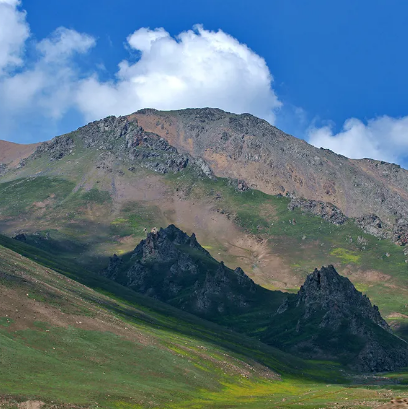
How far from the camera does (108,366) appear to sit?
127 metres

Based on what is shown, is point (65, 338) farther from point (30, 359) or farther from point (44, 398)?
point (44, 398)

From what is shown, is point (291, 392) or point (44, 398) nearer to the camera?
point (44, 398)

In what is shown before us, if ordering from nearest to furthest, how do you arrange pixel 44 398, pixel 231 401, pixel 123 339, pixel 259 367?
pixel 44 398 → pixel 231 401 → pixel 123 339 → pixel 259 367

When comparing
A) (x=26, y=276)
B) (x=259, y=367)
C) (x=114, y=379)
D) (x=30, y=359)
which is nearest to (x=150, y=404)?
(x=114, y=379)

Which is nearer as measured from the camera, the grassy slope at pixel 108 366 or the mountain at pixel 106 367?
the mountain at pixel 106 367

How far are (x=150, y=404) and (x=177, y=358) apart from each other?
4399 centimetres

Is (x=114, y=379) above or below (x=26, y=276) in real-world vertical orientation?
below

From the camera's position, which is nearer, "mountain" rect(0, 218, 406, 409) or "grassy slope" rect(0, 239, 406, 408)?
"mountain" rect(0, 218, 406, 409)

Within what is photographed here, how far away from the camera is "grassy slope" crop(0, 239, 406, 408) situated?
4166 inches

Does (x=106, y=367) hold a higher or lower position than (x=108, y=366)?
lower

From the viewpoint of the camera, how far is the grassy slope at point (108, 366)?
105812mm

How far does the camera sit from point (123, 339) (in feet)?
483

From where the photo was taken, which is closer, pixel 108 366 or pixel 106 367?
pixel 106 367

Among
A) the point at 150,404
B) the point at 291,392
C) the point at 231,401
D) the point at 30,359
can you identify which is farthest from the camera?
the point at 291,392
